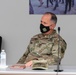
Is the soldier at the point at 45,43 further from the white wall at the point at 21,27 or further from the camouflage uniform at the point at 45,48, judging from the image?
the white wall at the point at 21,27

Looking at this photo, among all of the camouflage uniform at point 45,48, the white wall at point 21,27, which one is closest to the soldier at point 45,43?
the camouflage uniform at point 45,48

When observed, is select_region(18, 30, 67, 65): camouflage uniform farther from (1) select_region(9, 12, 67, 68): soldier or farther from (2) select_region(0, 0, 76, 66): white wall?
(2) select_region(0, 0, 76, 66): white wall

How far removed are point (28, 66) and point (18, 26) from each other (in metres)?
1.81

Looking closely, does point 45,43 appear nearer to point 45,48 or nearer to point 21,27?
point 45,48

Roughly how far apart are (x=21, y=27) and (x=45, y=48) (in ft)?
4.59

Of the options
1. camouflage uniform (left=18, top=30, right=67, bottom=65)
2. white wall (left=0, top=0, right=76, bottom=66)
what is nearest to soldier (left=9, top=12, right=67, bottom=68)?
camouflage uniform (left=18, top=30, right=67, bottom=65)

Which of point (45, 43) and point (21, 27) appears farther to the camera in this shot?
point (21, 27)

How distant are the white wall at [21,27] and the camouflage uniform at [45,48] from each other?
116cm

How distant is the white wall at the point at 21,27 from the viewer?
13.4 feet

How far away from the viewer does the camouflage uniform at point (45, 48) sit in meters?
2.76

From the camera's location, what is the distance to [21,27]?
163 inches

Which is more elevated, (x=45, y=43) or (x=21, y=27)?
(x=21, y=27)

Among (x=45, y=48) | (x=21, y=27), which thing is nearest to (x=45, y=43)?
(x=45, y=48)

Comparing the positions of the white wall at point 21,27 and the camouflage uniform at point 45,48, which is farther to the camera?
the white wall at point 21,27
